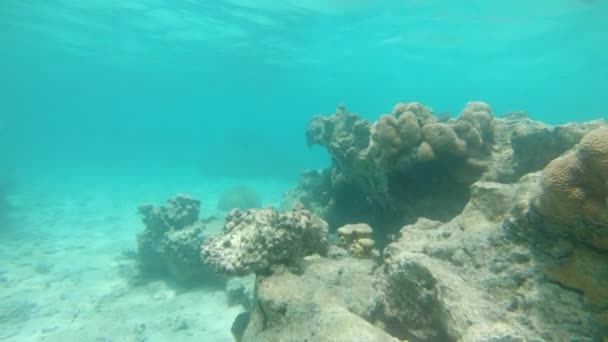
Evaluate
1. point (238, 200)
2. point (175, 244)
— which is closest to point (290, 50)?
point (238, 200)

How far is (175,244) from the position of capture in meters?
11.1

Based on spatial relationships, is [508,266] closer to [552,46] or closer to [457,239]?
[457,239]

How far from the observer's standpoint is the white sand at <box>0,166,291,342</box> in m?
9.09

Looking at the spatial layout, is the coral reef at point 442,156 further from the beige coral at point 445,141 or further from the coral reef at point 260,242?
the coral reef at point 260,242

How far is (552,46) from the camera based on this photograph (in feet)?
109

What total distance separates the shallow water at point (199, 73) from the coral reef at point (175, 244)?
0.66 metres

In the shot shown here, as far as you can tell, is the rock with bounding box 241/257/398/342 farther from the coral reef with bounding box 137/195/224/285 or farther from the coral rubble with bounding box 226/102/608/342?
the coral reef with bounding box 137/195/224/285

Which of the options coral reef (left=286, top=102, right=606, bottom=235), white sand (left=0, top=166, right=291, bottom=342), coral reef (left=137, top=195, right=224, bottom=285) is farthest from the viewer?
coral reef (left=137, top=195, right=224, bottom=285)

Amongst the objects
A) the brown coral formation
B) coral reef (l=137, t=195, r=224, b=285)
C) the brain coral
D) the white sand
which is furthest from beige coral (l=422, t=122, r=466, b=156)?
coral reef (l=137, t=195, r=224, b=285)

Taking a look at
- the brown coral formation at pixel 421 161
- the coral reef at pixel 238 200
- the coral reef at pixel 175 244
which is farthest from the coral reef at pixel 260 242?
the coral reef at pixel 238 200

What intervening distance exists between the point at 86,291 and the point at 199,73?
151 feet

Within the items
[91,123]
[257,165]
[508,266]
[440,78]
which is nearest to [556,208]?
[508,266]

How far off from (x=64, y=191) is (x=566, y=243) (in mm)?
34007

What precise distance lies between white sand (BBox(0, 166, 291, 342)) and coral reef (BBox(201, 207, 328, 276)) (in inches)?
174
